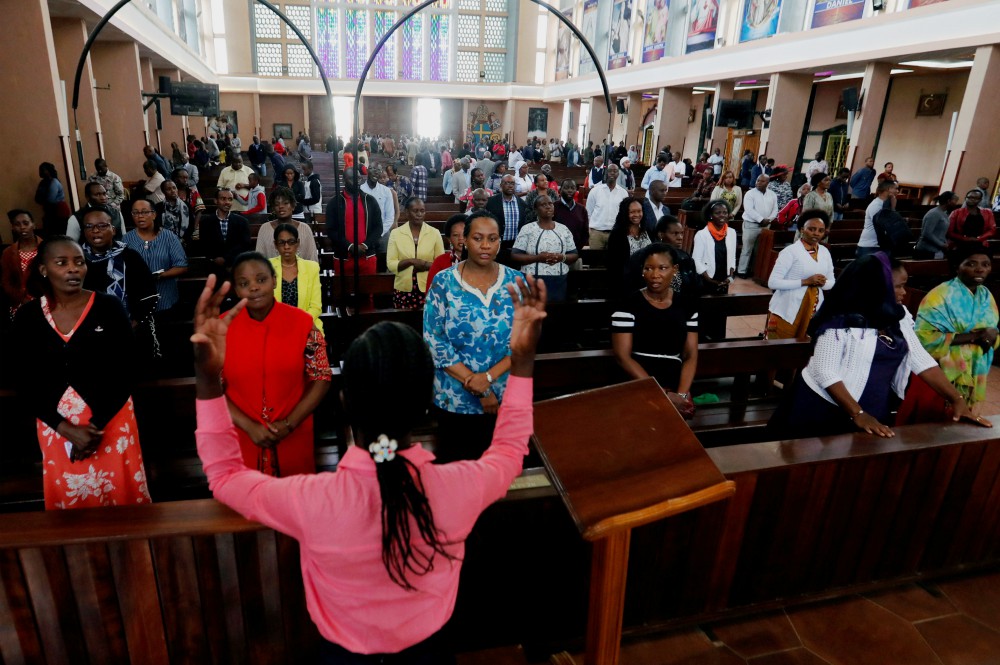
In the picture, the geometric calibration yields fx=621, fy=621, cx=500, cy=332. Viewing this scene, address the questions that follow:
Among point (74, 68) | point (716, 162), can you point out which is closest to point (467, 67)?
point (716, 162)

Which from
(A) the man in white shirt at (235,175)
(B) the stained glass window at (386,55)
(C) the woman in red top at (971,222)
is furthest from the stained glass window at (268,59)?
(C) the woman in red top at (971,222)

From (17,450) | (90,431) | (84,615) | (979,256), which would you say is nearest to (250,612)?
(84,615)

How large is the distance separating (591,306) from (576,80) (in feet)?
73.5

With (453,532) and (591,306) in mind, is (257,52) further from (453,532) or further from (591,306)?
(453,532)

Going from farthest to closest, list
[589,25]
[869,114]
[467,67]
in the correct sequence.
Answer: [467,67]
[589,25]
[869,114]

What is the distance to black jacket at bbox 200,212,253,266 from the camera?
4.55m

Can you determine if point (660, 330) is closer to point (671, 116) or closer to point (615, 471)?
point (615, 471)

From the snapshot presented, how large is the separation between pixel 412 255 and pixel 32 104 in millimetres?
6106

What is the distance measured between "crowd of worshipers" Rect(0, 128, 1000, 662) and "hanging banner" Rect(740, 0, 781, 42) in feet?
32.4

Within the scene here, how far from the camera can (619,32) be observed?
20.1 metres

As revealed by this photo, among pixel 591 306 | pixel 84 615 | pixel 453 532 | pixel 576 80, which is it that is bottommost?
pixel 84 615

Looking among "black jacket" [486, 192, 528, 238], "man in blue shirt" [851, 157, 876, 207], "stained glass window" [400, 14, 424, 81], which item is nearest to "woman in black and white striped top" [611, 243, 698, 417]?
"black jacket" [486, 192, 528, 238]

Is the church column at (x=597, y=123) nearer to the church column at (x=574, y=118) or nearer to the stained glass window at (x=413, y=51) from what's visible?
the church column at (x=574, y=118)

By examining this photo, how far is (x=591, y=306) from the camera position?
4109mm
